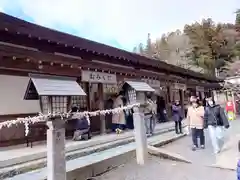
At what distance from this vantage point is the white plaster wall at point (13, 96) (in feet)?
28.6

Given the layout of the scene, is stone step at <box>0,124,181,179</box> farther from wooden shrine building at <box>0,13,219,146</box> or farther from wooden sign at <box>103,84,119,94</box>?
wooden sign at <box>103,84,119,94</box>

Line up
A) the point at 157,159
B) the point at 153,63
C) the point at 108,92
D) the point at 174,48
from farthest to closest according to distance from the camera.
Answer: the point at 174,48
the point at 153,63
the point at 108,92
the point at 157,159

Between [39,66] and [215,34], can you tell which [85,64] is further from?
[215,34]

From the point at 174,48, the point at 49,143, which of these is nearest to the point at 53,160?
the point at 49,143

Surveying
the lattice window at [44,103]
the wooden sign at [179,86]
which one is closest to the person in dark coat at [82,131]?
the lattice window at [44,103]

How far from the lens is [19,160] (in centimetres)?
635

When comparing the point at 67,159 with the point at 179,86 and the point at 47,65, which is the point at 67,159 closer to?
the point at 47,65

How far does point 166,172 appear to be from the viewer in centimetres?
639

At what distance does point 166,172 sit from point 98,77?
5.64m

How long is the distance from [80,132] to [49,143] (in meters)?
4.79

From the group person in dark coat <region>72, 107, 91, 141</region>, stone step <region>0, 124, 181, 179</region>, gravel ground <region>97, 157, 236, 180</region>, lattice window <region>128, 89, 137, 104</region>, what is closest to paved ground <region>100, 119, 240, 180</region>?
gravel ground <region>97, 157, 236, 180</region>

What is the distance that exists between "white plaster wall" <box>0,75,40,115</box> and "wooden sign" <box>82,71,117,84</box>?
7.35ft

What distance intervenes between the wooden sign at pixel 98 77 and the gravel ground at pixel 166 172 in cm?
445

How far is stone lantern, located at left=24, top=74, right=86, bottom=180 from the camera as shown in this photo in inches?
180
